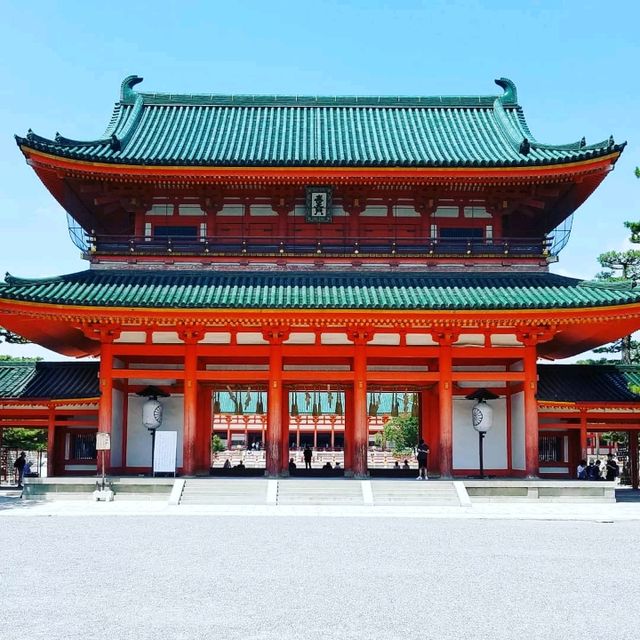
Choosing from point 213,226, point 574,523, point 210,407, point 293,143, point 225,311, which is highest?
point 293,143

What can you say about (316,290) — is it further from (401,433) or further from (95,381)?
(401,433)

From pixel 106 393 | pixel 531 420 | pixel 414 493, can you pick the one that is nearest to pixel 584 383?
pixel 531 420

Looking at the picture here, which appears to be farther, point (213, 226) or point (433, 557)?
point (213, 226)

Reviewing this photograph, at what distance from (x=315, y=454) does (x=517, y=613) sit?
5475 centimetres

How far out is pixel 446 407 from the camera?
81.9 ft

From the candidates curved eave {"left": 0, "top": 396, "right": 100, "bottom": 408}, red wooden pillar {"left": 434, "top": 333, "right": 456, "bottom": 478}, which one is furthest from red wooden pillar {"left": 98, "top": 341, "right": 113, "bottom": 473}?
red wooden pillar {"left": 434, "top": 333, "right": 456, "bottom": 478}

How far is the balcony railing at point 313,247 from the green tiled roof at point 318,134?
274cm

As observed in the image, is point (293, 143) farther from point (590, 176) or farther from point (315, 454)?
point (315, 454)

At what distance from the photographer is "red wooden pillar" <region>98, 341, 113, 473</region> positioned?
24.7 meters

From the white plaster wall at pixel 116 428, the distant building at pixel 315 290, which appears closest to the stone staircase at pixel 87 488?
the distant building at pixel 315 290

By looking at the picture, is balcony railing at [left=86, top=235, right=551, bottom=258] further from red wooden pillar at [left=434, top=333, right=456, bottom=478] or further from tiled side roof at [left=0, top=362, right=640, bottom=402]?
tiled side roof at [left=0, top=362, right=640, bottom=402]

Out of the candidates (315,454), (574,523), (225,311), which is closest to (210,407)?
(225,311)

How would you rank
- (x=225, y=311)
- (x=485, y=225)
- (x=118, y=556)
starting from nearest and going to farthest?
1. (x=118, y=556)
2. (x=225, y=311)
3. (x=485, y=225)

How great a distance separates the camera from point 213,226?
27594mm
